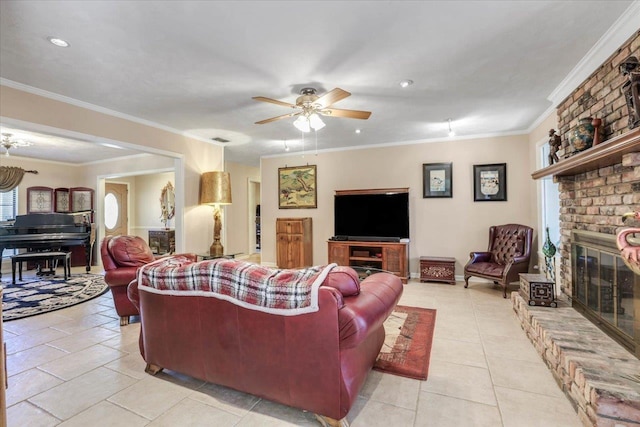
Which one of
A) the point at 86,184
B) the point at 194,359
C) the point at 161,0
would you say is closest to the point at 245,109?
the point at 161,0

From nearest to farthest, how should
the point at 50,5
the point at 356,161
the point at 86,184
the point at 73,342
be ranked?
the point at 50,5 → the point at 73,342 → the point at 356,161 → the point at 86,184

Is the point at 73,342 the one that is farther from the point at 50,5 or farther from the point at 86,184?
the point at 86,184

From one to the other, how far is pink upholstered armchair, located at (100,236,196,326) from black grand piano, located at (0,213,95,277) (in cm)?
377

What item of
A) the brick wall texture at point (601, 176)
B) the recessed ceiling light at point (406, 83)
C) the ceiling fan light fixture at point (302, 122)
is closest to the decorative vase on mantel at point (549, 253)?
the brick wall texture at point (601, 176)

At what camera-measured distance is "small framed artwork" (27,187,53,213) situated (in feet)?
22.6

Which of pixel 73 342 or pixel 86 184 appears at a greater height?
pixel 86 184

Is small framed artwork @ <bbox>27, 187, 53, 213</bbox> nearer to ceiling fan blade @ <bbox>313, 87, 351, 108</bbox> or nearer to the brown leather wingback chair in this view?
ceiling fan blade @ <bbox>313, 87, 351, 108</bbox>

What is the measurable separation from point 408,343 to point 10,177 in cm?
829

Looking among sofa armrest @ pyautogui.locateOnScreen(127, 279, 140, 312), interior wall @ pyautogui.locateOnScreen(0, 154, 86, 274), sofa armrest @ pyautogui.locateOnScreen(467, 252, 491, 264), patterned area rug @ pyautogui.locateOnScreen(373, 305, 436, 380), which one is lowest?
patterned area rug @ pyautogui.locateOnScreen(373, 305, 436, 380)

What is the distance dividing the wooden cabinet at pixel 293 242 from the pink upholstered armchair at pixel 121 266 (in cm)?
281

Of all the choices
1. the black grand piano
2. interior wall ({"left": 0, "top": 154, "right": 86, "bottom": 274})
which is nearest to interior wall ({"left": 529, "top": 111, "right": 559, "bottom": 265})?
the black grand piano

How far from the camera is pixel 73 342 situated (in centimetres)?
283

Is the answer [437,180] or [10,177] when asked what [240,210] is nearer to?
[10,177]

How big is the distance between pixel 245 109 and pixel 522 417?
3815 millimetres
